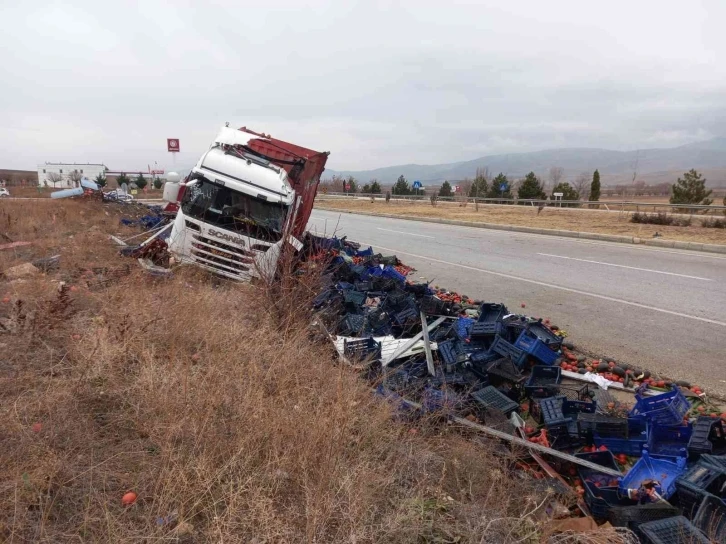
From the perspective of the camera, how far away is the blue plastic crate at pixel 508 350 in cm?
483

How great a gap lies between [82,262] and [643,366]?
10119 mm

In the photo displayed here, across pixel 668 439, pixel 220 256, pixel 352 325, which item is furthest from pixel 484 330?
pixel 220 256

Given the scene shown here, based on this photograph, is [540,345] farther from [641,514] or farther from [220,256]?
[220,256]

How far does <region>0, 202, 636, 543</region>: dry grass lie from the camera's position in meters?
2.42

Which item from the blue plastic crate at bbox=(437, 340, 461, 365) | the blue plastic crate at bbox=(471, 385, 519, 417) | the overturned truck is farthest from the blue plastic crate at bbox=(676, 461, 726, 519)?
the overturned truck

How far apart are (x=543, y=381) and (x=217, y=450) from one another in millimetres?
3367

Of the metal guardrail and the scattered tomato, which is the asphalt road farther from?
the metal guardrail

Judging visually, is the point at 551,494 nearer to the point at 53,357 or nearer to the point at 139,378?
the point at 139,378

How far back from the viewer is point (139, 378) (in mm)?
3705

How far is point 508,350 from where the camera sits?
4918 millimetres

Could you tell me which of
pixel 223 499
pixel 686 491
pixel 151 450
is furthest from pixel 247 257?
pixel 686 491

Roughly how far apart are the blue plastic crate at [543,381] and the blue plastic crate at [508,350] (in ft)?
0.71

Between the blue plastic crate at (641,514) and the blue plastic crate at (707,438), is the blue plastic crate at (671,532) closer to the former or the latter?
the blue plastic crate at (641,514)

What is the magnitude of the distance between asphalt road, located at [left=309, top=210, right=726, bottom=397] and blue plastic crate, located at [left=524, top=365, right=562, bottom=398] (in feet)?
4.21
